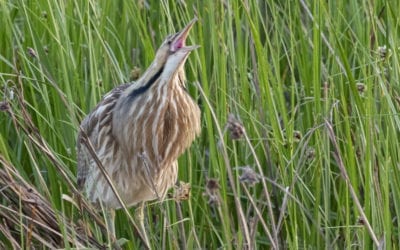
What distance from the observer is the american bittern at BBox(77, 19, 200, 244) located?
11.1ft

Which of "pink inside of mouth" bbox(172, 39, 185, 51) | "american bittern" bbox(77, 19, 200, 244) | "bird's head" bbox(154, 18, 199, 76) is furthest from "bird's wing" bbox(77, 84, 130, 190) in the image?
"pink inside of mouth" bbox(172, 39, 185, 51)

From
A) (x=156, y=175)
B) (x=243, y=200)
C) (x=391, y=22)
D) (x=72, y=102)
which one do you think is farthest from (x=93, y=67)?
(x=391, y=22)

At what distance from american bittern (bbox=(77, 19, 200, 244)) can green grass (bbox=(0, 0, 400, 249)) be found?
63 millimetres

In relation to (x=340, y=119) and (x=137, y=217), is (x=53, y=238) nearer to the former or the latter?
(x=137, y=217)

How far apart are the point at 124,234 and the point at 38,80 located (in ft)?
1.83

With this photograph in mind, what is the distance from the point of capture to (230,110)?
3.54 m

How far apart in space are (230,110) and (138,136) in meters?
0.27

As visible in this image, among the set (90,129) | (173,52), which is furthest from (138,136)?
(173,52)

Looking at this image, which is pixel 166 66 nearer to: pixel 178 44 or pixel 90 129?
pixel 178 44

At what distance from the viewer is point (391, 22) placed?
336 centimetres

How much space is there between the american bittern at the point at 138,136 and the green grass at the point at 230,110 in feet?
0.21

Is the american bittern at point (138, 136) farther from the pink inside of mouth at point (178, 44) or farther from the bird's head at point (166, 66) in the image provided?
the pink inside of mouth at point (178, 44)

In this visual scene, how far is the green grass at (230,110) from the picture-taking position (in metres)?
3.07

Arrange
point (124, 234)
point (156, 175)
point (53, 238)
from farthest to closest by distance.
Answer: point (124, 234) < point (156, 175) < point (53, 238)
